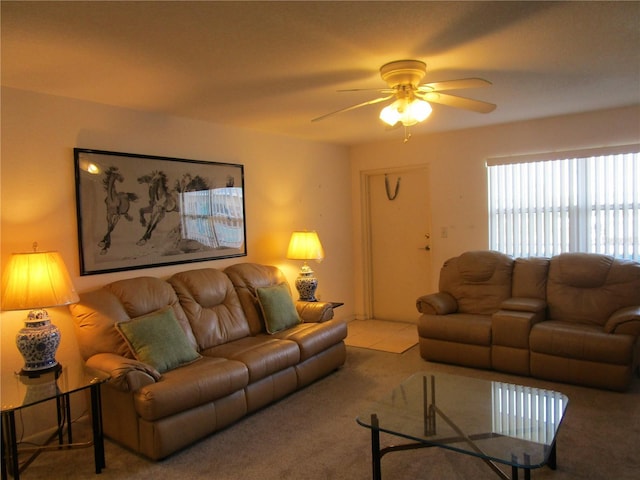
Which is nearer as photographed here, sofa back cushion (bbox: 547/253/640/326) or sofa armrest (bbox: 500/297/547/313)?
sofa back cushion (bbox: 547/253/640/326)

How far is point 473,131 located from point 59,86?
13.2 ft

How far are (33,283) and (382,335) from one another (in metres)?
3.62

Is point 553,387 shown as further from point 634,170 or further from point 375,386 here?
point 634,170

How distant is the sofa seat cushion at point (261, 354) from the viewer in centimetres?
320

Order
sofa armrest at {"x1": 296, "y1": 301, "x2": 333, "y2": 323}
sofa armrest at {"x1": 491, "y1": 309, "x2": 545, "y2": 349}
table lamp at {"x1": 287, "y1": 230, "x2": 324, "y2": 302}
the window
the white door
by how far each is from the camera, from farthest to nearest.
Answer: the white door → table lamp at {"x1": 287, "y1": 230, "x2": 324, "y2": 302} → the window → sofa armrest at {"x1": 296, "y1": 301, "x2": 333, "y2": 323} → sofa armrest at {"x1": 491, "y1": 309, "x2": 545, "y2": 349}

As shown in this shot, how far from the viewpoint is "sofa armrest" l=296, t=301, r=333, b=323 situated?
13.8 ft

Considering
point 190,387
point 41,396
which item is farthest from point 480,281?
point 41,396

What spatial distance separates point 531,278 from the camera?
4.32 metres

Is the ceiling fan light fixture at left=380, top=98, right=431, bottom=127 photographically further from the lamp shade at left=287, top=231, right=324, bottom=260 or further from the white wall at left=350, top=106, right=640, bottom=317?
the lamp shade at left=287, top=231, right=324, bottom=260

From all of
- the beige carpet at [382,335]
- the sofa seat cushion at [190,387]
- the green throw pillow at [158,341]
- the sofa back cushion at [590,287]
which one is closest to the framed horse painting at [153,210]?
the green throw pillow at [158,341]

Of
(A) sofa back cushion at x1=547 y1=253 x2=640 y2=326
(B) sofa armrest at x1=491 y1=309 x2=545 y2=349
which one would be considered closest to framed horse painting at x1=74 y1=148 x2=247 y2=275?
(B) sofa armrest at x1=491 y1=309 x2=545 y2=349

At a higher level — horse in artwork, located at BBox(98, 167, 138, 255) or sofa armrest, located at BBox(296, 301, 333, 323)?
horse in artwork, located at BBox(98, 167, 138, 255)

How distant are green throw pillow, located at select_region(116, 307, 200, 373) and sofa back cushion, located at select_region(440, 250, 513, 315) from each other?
8.81 feet

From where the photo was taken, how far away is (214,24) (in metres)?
2.12
